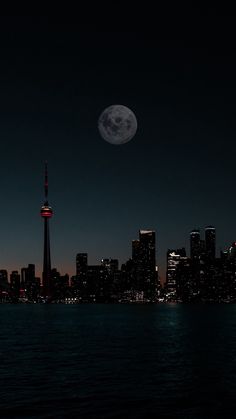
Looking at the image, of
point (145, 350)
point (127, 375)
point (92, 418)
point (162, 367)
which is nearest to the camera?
point (92, 418)

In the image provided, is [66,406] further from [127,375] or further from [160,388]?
[127,375]

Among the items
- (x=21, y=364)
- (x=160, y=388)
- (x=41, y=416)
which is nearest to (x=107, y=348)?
(x=21, y=364)

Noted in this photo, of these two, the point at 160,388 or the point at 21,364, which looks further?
the point at 21,364

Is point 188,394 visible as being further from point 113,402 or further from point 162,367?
point 162,367

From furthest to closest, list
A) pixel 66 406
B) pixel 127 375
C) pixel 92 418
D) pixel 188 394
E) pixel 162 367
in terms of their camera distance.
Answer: pixel 162 367 → pixel 127 375 → pixel 188 394 → pixel 66 406 → pixel 92 418

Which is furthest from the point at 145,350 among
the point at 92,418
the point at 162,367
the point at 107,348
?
the point at 92,418

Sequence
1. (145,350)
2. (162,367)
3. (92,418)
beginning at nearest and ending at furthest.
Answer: (92,418) < (162,367) < (145,350)

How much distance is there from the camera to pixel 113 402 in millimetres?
40531

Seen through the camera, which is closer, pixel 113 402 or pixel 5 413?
pixel 5 413

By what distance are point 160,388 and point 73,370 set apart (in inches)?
496

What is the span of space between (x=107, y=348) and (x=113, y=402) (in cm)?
4112

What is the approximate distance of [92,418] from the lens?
1405 inches

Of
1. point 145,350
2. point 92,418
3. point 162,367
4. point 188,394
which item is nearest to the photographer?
point 92,418

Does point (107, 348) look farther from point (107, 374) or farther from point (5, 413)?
point (5, 413)
